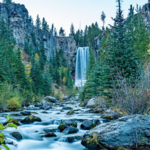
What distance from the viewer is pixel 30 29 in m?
73.6

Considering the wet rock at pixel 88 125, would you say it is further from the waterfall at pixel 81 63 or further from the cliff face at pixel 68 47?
the cliff face at pixel 68 47

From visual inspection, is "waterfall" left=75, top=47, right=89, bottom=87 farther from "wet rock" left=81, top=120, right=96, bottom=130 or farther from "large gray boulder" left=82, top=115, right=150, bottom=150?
"large gray boulder" left=82, top=115, right=150, bottom=150

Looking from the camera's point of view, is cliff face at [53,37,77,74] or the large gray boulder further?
cliff face at [53,37,77,74]

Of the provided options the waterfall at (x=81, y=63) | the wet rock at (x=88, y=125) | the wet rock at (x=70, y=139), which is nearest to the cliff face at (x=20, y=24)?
the waterfall at (x=81, y=63)

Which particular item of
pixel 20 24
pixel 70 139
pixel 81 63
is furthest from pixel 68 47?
pixel 70 139

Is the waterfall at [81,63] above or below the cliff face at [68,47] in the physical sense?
below

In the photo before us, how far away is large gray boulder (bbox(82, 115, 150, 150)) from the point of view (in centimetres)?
472

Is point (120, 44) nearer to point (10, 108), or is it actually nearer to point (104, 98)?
point (104, 98)

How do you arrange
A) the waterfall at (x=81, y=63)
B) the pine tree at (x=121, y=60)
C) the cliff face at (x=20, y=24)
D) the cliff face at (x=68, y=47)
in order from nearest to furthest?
the pine tree at (x=121, y=60) < the cliff face at (x=20, y=24) < the waterfall at (x=81, y=63) < the cliff face at (x=68, y=47)

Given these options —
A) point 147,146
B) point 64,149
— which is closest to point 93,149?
point 64,149

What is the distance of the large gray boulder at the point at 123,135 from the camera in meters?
4.72

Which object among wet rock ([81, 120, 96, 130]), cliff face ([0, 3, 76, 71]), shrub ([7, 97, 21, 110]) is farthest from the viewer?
cliff face ([0, 3, 76, 71])

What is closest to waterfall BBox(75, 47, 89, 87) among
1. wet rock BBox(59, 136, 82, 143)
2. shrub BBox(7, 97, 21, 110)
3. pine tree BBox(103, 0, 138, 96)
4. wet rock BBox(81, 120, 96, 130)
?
shrub BBox(7, 97, 21, 110)

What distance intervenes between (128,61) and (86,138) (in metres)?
9.39
